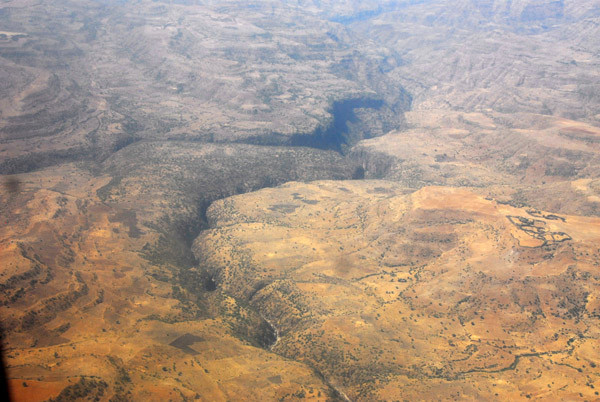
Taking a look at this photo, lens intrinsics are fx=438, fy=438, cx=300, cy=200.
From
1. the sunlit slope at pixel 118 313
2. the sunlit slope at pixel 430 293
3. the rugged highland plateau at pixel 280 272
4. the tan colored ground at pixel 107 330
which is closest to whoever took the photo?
the tan colored ground at pixel 107 330

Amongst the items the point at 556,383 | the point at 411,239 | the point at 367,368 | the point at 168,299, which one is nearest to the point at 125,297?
the point at 168,299

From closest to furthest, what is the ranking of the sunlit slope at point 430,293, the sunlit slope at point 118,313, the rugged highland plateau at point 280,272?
the sunlit slope at point 118,313, the rugged highland plateau at point 280,272, the sunlit slope at point 430,293

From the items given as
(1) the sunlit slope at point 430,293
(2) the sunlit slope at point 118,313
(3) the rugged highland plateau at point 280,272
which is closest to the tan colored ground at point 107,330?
(2) the sunlit slope at point 118,313

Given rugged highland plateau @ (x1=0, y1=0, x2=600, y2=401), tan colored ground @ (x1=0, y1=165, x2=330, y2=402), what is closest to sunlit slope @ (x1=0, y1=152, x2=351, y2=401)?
tan colored ground @ (x1=0, y1=165, x2=330, y2=402)

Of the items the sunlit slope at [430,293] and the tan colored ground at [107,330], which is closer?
the tan colored ground at [107,330]

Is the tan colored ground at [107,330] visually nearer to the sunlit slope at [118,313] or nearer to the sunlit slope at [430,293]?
the sunlit slope at [118,313]

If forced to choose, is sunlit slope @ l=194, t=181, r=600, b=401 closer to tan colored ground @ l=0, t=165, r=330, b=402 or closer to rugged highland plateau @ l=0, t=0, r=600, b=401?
rugged highland plateau @ l=0, t=0, r=600, b=401

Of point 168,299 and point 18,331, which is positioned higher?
point 18,331

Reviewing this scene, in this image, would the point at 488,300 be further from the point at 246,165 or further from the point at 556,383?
the point at 246,165

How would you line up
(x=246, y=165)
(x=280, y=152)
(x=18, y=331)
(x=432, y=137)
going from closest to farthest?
(x=18, y=331)
(x=246, y=165)
(x=280, y=152)
(x=432, y=137)
